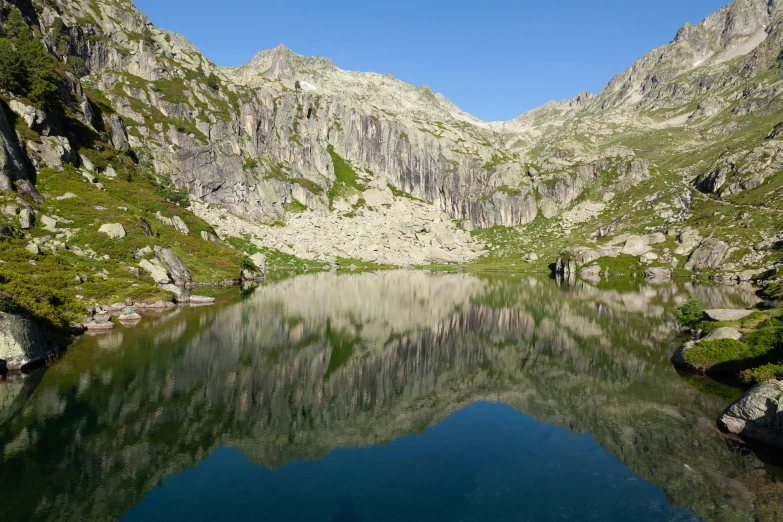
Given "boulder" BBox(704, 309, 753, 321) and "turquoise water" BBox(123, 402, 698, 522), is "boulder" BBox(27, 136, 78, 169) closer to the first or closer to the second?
"turquoise water" BBox(123, 402, 698, 522)

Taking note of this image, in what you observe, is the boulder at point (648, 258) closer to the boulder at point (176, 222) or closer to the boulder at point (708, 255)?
the boulder at point (708, 255)

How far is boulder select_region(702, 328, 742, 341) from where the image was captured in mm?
38263

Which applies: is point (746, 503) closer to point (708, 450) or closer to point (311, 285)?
point (708, 450)

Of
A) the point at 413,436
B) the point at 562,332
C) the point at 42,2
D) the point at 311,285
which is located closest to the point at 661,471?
the point at 413,436

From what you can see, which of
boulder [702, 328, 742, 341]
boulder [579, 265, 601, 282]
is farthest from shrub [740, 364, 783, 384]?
boulder [579, 265, 601, 282]

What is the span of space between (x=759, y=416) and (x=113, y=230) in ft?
272

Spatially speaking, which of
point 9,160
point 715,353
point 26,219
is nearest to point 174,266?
point 26,219

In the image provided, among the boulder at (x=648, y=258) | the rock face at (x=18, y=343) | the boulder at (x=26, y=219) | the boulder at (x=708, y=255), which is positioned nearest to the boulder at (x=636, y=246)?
the boulder at (x=648, y=258)

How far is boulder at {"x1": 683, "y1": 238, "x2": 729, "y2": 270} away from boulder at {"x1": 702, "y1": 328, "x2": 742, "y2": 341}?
447ft

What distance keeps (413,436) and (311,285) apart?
3037 inches

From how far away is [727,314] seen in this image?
4950 centimetres

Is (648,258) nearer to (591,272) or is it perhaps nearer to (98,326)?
(591,272)

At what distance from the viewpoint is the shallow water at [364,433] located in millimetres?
18219

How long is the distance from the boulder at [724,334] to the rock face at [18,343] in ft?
185
